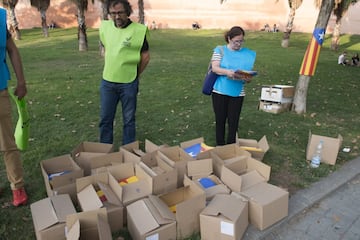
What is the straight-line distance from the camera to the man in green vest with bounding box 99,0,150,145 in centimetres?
337

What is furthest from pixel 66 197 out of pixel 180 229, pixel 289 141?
pixel 289 141

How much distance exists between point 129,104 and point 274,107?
3400 mm

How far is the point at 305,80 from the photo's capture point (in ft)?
19.3

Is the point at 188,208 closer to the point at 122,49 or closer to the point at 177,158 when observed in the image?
the point at 177,158

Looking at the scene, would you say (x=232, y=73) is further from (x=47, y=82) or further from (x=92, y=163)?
(x=47, y=82)

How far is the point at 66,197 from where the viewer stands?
2.70m

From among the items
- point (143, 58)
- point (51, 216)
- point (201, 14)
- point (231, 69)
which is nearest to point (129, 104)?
point (143, 58)

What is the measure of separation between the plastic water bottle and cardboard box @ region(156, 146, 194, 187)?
1766 millimetres

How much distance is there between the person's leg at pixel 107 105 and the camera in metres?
3.63

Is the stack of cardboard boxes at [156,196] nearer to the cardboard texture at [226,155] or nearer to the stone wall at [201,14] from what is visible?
the cardboard texture at [226,155]

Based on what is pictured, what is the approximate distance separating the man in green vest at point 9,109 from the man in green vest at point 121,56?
960 millimetres

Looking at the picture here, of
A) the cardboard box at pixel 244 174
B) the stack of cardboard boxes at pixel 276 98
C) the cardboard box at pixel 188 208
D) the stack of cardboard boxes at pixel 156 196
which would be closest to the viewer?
the stack of cardboard boxes at pixel 156 196

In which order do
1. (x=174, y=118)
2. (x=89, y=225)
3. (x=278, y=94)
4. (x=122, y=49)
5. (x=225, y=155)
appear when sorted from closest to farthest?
(x=89, y=225) < (x=122, y=49) < (x=225, y=155) < (x=174, y=118) < (x=278, y=94)

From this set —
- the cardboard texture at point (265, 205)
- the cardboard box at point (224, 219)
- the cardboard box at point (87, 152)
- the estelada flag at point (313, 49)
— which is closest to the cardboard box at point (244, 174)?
the cardboard texture at point (265, 205)
